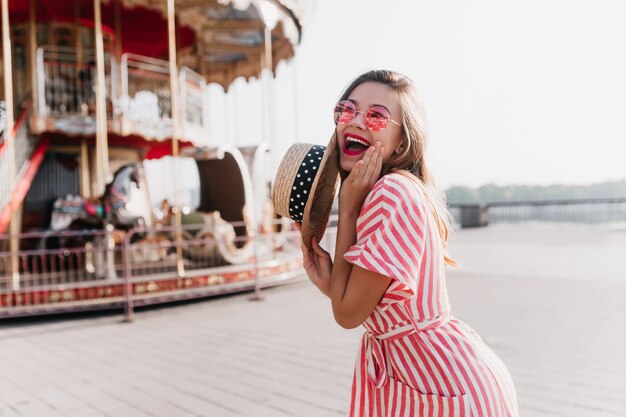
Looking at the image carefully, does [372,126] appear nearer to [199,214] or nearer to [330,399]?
[330,399]

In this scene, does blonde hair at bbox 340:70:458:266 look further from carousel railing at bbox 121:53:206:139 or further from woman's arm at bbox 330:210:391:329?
carousel railing at bbox 121:53:206:139

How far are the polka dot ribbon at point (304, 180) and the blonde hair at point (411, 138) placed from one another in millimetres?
185

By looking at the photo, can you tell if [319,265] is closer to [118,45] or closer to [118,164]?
[118,164]

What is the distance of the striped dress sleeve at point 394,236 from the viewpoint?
45.9 inches

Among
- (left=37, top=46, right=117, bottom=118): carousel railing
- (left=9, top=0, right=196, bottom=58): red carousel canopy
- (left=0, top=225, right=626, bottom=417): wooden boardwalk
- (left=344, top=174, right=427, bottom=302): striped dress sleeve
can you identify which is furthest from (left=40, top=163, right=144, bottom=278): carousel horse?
(left=344, top=174, right=427, bottom=302): striped dress sleeve

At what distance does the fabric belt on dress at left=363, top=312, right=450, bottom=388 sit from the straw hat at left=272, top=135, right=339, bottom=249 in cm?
32

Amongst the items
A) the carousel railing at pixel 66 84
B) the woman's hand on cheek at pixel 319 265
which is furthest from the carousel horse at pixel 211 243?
the woman's hand on cheek at pixel 319 265

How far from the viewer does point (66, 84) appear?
10000 mm

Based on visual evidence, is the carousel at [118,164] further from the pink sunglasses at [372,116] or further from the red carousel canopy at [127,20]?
the pink sunglasses at [372,116]

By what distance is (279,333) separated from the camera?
5801 mm

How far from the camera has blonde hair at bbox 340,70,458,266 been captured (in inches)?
53.5

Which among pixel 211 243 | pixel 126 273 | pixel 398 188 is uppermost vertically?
pixel 398 188

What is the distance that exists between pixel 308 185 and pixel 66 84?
400 inches

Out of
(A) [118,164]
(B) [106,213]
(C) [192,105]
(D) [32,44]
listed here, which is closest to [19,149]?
(A) [118,164]
